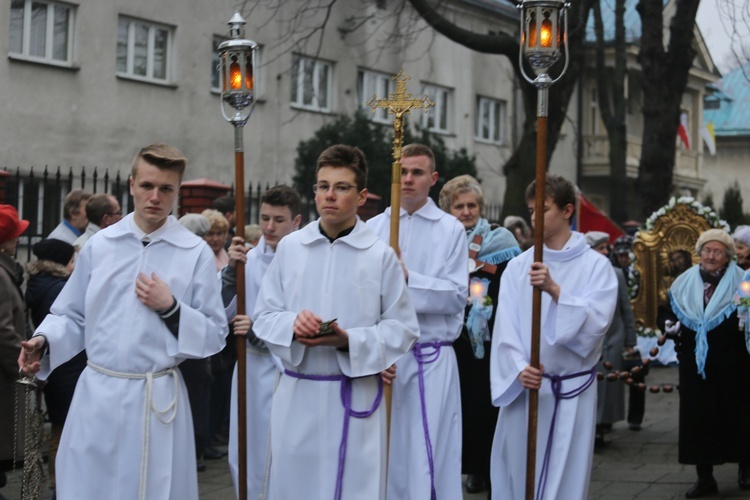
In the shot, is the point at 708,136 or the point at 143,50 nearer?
the point at 143,50

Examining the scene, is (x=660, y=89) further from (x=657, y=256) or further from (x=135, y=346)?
(x=135, y=346)

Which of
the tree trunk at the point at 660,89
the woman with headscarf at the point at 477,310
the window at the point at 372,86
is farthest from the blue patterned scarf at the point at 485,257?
the window at the point at 372,86

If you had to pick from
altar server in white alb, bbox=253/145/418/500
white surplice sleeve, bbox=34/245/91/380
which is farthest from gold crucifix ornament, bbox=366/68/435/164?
white surplice sleeve, bbox=34/245/91/380

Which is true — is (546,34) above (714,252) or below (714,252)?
above

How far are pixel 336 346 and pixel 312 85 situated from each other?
20.8 meters

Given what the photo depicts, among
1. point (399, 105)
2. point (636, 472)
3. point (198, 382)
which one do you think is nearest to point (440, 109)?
point (636, 472)

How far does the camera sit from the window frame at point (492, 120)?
105 feet

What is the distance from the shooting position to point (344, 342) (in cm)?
548

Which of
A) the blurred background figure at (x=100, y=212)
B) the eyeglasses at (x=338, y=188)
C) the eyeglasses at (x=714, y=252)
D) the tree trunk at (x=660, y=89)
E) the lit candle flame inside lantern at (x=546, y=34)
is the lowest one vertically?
the eyeglasses at (x=714, y=252)

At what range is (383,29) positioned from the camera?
27.8 m

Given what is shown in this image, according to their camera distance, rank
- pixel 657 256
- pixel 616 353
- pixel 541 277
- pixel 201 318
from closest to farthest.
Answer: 1. pixel 201 318
2. pixel 541 277
3. pixel 616 353
4. pixel 657 256

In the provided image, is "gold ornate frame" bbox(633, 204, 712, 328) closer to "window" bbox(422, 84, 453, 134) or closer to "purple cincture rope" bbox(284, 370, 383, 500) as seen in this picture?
"window" bbox(422, 84, 453, 134)

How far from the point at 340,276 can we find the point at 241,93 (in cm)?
151

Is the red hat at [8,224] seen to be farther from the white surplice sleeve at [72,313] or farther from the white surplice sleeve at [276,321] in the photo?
the white surplice sleeve at [276,321]
